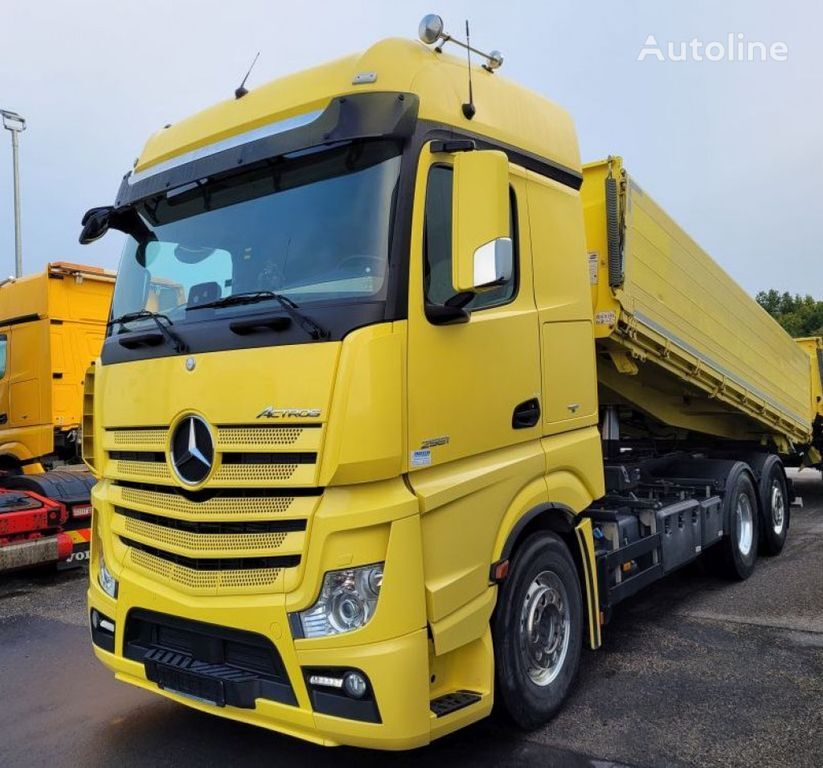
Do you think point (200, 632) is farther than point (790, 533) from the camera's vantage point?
No

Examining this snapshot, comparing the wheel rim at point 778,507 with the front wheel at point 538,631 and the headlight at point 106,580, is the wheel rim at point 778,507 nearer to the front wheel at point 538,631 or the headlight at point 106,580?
the front wheel at point 538,631

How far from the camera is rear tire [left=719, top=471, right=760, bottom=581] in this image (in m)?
6.33

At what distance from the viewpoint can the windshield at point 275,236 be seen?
295cm

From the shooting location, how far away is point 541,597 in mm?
3609

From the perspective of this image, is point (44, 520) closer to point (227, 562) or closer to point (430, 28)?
point (227, 562)

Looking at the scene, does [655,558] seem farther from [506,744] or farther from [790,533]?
[790,533]

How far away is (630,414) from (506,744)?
3.98 m

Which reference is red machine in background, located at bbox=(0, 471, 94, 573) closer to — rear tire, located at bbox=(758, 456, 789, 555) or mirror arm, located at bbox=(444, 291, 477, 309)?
mirror arm, located at bbox=(444, 291, 477, 309)

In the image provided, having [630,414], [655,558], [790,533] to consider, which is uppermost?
[630,414]

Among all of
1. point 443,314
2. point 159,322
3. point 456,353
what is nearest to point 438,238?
point 443,314

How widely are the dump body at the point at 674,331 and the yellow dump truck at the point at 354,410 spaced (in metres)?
0.96

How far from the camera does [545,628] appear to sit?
369 centimetres

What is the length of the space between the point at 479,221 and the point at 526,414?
1.10 m

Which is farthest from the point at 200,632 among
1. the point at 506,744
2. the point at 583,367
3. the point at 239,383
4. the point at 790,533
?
the point at 790,533
